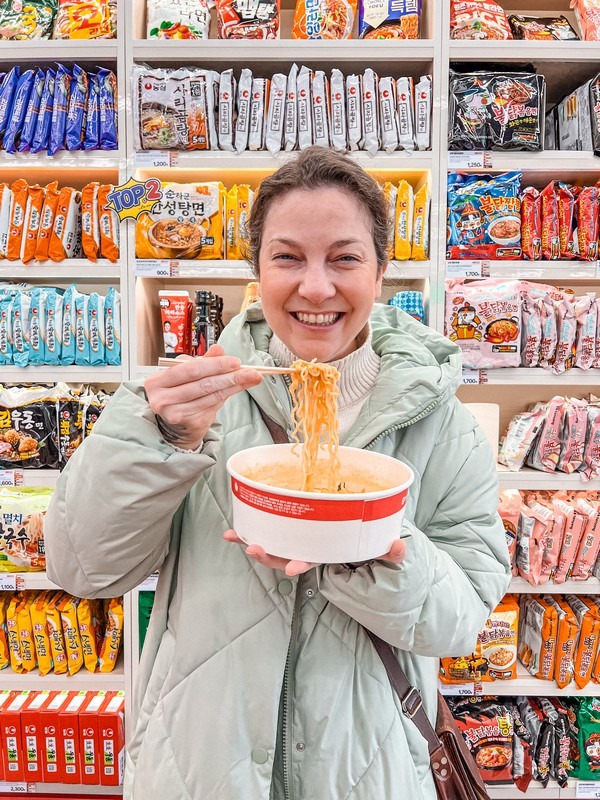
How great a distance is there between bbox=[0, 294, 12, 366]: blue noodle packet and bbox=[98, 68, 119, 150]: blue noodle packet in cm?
68

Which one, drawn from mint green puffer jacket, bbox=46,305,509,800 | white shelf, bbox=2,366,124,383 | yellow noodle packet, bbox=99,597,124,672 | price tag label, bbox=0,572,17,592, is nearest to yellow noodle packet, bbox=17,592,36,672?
price tag label, bbox=0,572,17,592

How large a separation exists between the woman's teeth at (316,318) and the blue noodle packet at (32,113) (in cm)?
167

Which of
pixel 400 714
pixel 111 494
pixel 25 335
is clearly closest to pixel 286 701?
pixel 400 714

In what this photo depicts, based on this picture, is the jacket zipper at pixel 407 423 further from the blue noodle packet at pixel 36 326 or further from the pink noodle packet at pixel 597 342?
the blue noodle packet at pixel 36 326

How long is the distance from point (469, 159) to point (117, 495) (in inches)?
70.3

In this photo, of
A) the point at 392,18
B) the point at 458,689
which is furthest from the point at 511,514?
the point at 392,18

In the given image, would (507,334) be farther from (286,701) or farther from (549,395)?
(286,701)

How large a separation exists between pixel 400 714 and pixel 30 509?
167 centimetres

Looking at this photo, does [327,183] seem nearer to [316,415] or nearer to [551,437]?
[316,415]

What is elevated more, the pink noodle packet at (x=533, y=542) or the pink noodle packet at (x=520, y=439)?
the pink noodle packet at (x=520, y=439)

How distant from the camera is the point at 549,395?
94.7 inches

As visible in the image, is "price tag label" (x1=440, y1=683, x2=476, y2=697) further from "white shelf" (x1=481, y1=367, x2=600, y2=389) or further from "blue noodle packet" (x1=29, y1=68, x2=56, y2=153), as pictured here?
"blue noodle packet" (x1=29, y1=68, x2=56, y2=153)

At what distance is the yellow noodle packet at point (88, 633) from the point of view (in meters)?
2.10

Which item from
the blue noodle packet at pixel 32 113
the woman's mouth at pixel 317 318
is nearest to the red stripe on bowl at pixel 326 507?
the woman's mouth at pixel 317 318
